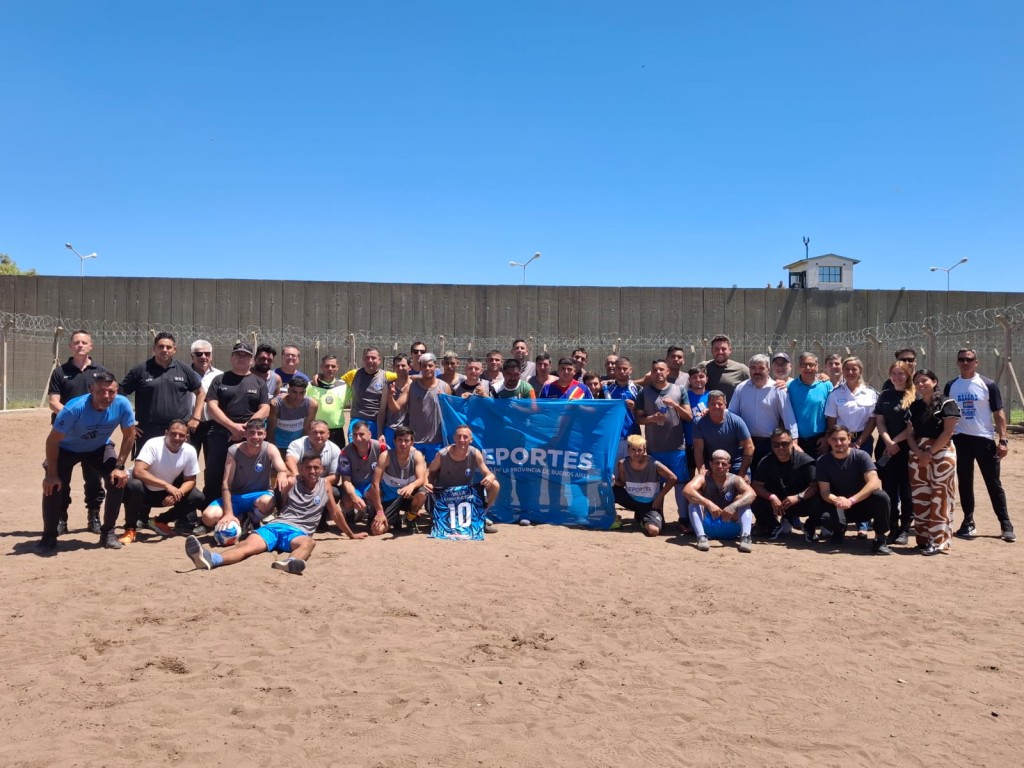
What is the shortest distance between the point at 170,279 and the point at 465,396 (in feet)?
60.6

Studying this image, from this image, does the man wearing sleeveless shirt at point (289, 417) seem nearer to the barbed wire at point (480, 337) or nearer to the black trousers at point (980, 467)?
the black trousers at point (980, 467)

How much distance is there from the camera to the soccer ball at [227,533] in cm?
657

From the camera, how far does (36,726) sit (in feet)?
11.7

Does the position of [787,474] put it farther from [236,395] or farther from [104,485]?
[104,485]

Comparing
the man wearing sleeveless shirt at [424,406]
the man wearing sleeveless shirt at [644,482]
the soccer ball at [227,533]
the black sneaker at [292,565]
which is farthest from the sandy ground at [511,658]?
the man wearing sleeveless shirt at [424,406]

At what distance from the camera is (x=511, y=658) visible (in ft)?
14.6

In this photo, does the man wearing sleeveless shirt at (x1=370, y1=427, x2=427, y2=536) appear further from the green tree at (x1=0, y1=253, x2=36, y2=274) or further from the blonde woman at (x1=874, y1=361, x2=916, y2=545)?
the green tree at (x1=0, y1=253, x2=36, y2=274)

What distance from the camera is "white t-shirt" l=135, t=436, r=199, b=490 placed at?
23.0ft

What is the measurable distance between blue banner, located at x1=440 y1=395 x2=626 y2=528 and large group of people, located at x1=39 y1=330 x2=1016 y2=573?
160 mm

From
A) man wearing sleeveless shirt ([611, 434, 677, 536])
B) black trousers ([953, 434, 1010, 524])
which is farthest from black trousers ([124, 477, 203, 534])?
black trousers ([953, 434, 1010, 524])

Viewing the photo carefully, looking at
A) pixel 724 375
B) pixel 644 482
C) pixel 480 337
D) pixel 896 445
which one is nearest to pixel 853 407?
pixel 896 445

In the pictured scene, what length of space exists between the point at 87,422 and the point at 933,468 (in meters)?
7.24

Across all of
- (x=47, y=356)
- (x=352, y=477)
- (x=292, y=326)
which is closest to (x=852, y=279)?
(x=292, y=326)

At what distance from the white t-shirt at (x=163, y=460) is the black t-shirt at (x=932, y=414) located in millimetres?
6586
